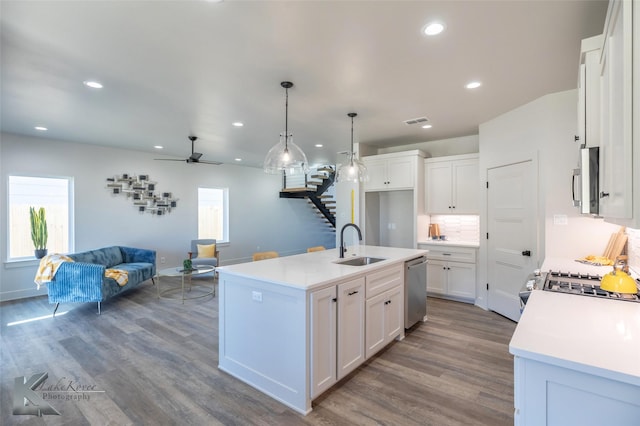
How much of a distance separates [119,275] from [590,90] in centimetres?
578

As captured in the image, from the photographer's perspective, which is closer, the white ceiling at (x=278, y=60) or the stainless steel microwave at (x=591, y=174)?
the stainless steel microwave at (x=591, y=174)

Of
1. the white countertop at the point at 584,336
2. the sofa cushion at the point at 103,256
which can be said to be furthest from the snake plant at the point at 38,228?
the white countertop at the point at 584,336

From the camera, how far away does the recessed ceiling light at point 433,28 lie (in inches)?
81.0

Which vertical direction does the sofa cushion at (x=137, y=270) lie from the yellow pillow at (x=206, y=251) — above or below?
below

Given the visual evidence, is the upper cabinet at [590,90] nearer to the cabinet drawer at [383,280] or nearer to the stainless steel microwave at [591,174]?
the stainless steel microwave at [591,174]

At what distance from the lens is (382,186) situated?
17.5 ft

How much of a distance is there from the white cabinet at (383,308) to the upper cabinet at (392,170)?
7.17 feet

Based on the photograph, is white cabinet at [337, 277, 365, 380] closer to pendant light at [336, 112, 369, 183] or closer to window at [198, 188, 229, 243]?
pendant light at [336, 112, 369, 183]

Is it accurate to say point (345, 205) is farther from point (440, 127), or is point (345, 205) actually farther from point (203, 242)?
point (203, 242)

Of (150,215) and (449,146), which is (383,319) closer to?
(449,146)

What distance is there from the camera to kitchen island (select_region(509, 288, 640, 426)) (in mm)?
957

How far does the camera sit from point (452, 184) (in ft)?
16.1

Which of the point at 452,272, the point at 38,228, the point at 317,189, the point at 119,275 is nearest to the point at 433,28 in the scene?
the point at 452,272

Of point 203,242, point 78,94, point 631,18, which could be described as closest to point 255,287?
point 631,18
